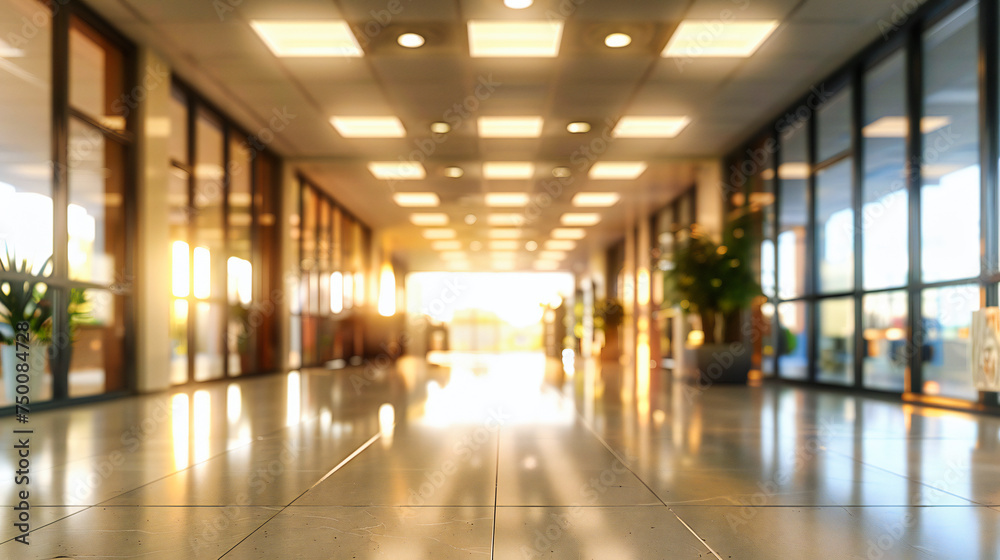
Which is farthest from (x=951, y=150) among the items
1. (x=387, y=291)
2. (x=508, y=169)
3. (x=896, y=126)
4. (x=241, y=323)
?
(x=387, y=291)

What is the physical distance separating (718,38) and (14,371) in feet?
23.1

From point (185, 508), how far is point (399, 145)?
28.9 feet

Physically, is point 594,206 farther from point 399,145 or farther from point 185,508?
point 185,508

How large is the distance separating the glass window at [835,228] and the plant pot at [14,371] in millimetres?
8024

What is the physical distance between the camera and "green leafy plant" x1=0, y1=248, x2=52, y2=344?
18.4 ft

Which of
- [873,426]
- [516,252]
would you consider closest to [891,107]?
[873,426]

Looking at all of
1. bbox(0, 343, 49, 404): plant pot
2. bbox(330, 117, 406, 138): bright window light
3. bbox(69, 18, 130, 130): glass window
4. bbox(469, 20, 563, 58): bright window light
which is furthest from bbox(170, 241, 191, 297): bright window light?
bbox(469, 20, 563, 58): bright window light

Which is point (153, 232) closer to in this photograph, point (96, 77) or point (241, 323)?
point (96, 77)

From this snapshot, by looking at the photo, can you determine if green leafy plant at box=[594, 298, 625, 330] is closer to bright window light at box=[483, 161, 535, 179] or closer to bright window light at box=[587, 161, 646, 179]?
bright window light at box=[587, 161, 646, 179]

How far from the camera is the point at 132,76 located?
7387 mm

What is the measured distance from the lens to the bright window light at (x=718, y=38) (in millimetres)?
6805

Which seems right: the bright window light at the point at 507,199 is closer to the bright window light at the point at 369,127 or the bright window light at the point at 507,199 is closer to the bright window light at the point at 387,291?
the bright window light at the point at 369,127

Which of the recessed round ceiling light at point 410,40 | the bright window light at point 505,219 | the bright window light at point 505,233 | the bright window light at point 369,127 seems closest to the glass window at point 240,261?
the bright window light at point 369,127

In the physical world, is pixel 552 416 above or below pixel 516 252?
below
